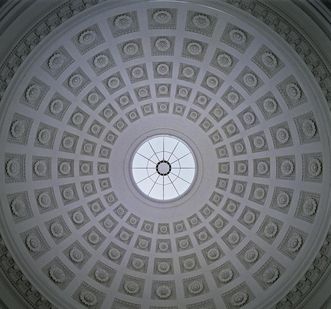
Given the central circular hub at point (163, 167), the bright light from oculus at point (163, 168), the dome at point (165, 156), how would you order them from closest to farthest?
1. the dome at point (165, 156)
2. the bright light from oculus at point (163, 168)
3. the central circular hub at point (163, 167)

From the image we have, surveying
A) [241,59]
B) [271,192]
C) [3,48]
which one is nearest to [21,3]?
[3,48]

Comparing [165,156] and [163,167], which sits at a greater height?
[165,156]

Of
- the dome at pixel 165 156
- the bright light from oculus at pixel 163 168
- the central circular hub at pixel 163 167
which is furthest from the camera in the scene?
the central circular hub at pixel 163 167

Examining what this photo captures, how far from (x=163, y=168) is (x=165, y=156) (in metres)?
0.60

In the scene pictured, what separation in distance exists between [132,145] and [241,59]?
22.4ft

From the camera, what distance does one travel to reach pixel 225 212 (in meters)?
24.0

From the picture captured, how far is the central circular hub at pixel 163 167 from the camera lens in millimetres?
25250

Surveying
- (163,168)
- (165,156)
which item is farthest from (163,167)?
(165,156)

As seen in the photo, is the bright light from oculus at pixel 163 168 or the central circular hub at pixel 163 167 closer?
the bright light from oculus at pixel 163 168

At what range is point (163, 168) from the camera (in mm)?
25250

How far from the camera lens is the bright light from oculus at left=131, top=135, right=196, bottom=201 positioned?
2495cm

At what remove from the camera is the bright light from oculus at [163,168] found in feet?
81.9

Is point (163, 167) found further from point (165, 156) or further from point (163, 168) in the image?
point (165, 156)

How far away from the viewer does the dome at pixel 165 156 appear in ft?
62.7
